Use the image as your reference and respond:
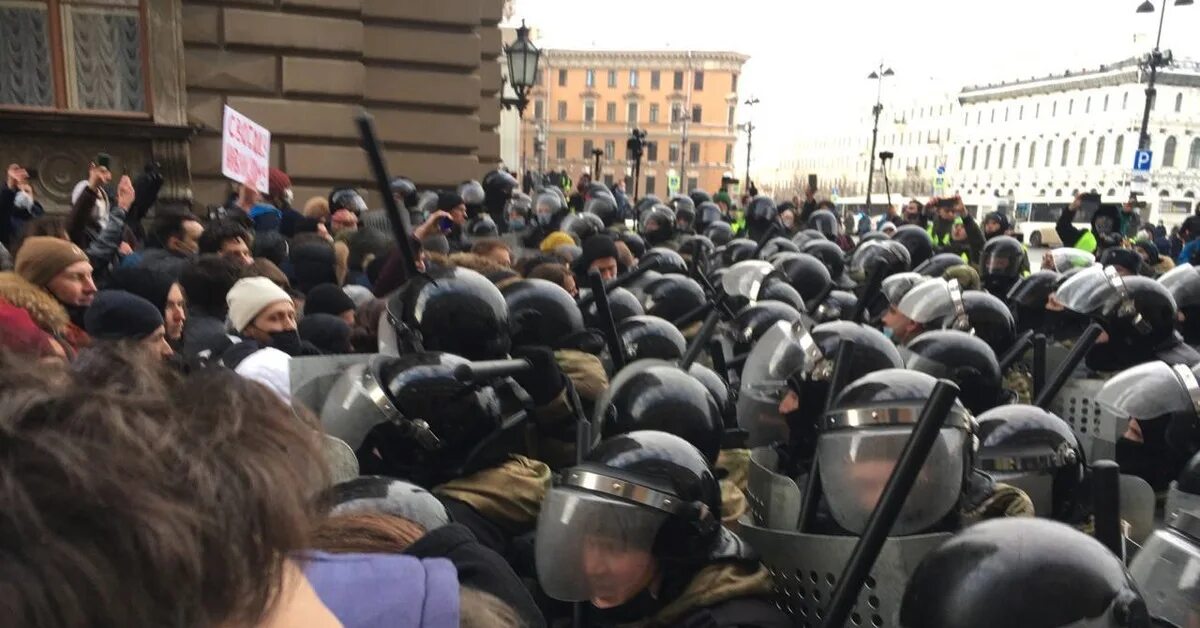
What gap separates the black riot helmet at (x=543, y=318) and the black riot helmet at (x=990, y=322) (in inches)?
91.0

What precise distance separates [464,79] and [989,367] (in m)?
8.75

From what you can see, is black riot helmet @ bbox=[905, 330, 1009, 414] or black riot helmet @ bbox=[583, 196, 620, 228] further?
black riot helmet @ bbox=[583, 196, 620, 228]

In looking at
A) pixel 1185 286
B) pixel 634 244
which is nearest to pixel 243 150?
pixel 634 244

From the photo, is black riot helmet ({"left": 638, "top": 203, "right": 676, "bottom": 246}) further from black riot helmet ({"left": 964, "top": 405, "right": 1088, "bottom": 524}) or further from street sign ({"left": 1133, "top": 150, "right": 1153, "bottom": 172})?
street sign ({"left": 1133, "top": 150, "right": 1153, "bottom": 172})

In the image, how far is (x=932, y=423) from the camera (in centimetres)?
166

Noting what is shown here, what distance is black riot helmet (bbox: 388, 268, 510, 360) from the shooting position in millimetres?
3225

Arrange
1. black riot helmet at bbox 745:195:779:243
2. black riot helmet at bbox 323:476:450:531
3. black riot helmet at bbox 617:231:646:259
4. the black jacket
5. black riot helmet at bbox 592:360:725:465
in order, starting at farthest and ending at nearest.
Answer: black riot helmet at bbox 745:195:779:243
black riot helmet at bbox 617:231:646:259
black riot helmet at bbox 592:360:725:465
black riot helmet at bbox 323:476:450:531
the black jacket

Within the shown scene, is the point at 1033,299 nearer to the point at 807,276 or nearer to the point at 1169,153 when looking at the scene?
the point at 807,276

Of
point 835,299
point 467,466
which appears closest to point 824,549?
point 467,466

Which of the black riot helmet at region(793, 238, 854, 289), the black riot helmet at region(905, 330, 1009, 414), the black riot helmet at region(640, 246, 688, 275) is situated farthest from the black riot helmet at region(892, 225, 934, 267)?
the black riot helmet at region(905, 330, 1009, 414)

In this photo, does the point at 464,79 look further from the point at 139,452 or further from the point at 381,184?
the point at 139,452

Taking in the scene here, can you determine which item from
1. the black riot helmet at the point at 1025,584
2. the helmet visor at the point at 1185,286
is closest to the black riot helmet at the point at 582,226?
the helmet visor at the point at 1185,286

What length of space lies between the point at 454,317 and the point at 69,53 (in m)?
7.61

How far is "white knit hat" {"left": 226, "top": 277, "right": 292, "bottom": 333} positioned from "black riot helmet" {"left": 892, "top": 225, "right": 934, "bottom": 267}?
6.90 metres
